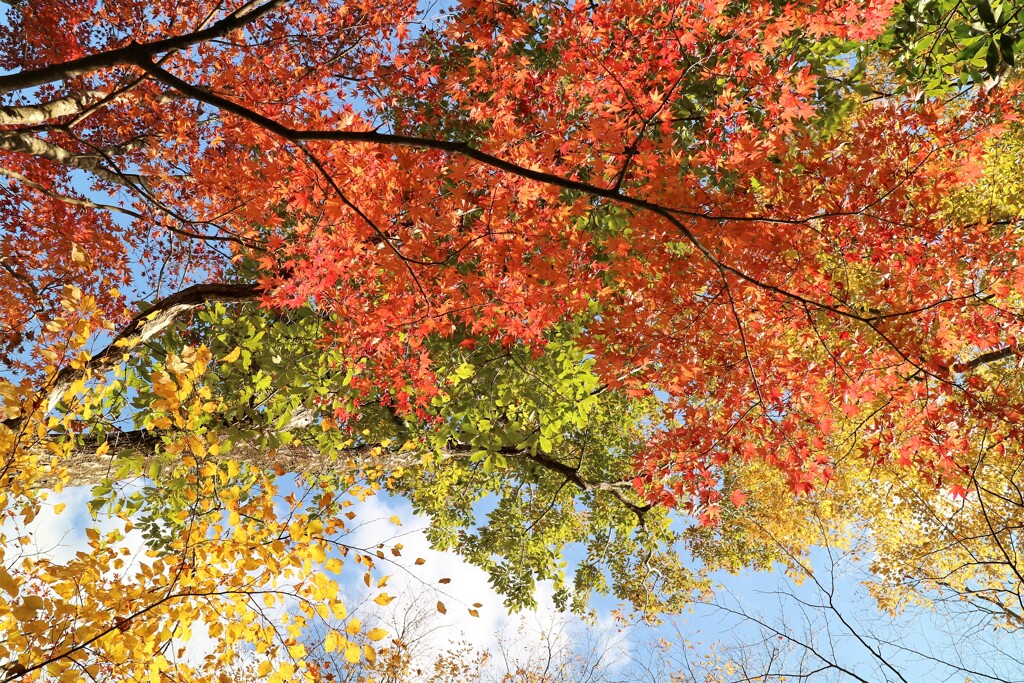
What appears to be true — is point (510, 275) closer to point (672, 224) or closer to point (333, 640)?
point (672, 224)

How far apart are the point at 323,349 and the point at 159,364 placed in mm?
1951

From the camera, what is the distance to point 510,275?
5641mm

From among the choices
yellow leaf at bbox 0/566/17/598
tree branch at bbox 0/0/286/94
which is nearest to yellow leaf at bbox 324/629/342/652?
yellow leaf at bbox 0/566/17/598

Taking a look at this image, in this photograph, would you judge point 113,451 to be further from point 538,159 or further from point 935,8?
point 935,8

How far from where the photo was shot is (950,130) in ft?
16.0

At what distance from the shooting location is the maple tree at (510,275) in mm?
3959

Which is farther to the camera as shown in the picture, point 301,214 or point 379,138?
point 301,214

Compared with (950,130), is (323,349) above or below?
below

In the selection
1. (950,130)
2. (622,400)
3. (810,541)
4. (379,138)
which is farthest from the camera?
(810,541)

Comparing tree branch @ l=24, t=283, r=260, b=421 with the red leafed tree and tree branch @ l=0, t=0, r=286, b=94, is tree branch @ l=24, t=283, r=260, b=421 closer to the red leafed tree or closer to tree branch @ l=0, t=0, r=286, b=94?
the red leafed tree

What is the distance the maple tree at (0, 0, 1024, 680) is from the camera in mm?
3959

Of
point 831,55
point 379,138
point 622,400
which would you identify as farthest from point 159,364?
point 831,55

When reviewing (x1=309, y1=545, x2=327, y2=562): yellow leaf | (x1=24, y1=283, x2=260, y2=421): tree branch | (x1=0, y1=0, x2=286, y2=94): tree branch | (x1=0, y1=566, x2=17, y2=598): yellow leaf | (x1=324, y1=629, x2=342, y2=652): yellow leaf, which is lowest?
(x1=0, y1=566, x2=17, y2=598): yellow leaf

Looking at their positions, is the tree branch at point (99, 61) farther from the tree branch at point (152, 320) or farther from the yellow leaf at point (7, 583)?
the tree branch at point (152, 320)
